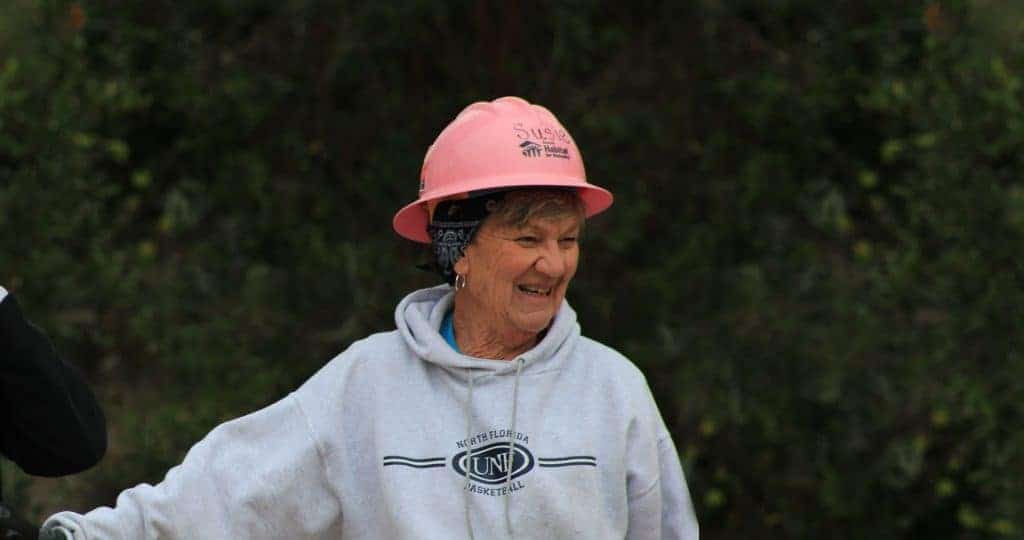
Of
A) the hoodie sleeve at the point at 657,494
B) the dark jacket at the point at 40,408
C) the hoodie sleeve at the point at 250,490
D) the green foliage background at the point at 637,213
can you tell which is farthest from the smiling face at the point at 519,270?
the green foliage background at the point at 637,213

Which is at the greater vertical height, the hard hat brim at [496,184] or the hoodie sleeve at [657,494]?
the hard hat brim at [496,184]

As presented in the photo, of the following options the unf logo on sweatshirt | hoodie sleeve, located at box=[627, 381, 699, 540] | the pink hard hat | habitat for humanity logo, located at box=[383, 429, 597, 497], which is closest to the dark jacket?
habitat for humanity logo, located at box=[383, 429, 597, 497]

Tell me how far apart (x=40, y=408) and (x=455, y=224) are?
95 centimetres

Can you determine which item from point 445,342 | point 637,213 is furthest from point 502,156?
point 637,213

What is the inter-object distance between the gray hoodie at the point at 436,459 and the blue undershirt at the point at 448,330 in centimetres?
4

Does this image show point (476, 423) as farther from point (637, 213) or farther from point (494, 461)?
point (637, 213)

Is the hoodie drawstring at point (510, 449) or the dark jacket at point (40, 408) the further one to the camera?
the hoodie drawstring at point (510, 449)

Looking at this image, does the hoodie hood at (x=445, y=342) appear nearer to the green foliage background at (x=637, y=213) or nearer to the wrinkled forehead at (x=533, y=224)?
the wrinkled forehead at (x=533, y=224)

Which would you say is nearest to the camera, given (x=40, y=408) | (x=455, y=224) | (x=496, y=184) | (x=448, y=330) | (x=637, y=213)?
(x=40, y=408)

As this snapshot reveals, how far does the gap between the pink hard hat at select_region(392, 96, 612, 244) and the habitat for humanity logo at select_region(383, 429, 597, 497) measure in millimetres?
537

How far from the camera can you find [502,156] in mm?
3248

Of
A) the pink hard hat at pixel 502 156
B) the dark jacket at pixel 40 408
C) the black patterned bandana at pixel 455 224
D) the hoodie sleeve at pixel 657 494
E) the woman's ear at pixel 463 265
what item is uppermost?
the pink hard hat at pixel 502 156

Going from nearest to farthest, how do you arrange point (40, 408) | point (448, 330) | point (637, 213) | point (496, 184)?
point (40, 408), point (496, 184), point (448, 330), point (637, 213)

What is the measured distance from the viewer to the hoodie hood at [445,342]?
3312 mm
